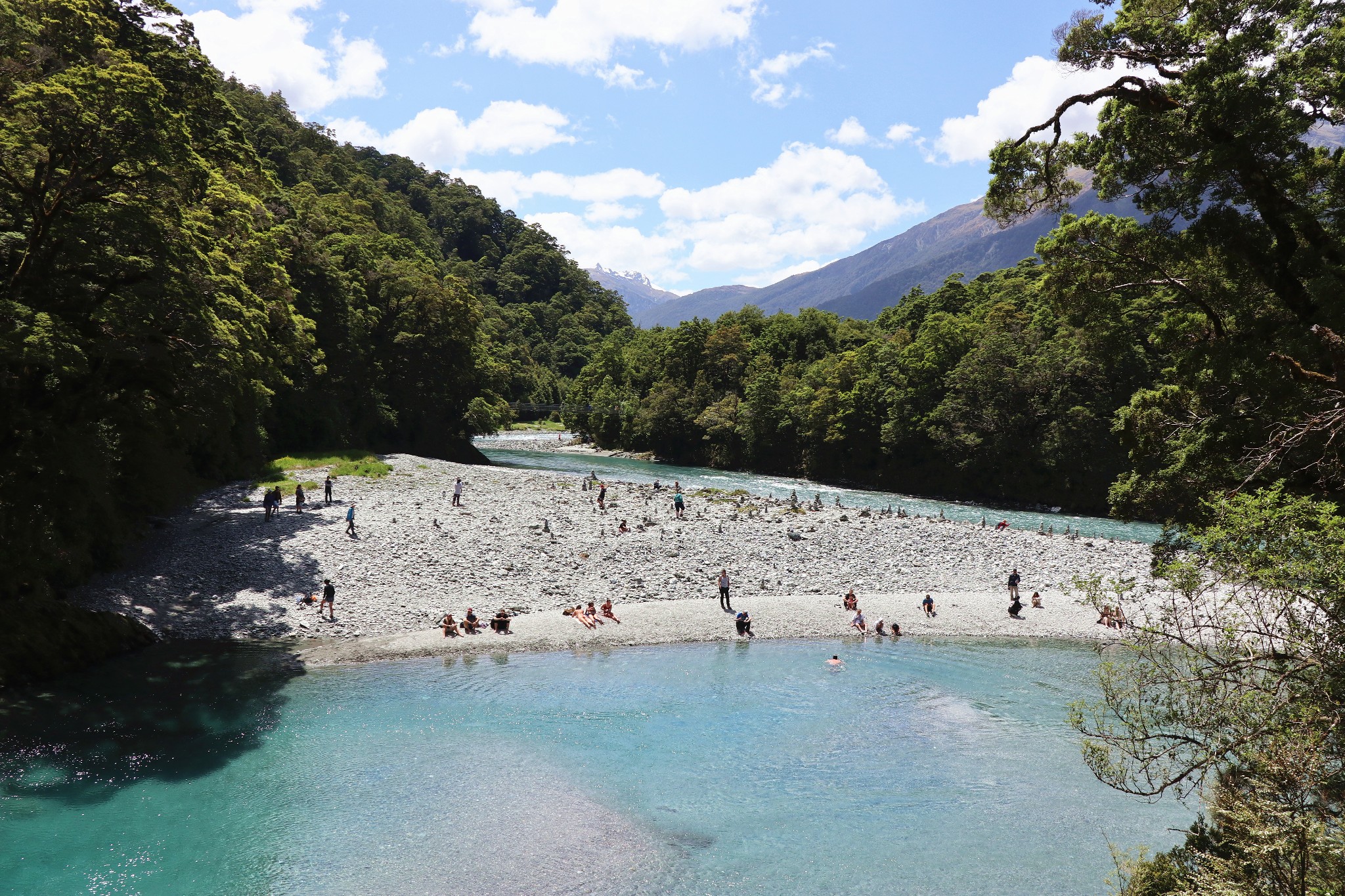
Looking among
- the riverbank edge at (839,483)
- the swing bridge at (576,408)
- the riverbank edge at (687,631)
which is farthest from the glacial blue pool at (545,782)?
the swing bridge at (576,408)

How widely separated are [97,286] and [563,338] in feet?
423

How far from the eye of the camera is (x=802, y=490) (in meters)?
62.1

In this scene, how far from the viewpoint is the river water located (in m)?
45.8

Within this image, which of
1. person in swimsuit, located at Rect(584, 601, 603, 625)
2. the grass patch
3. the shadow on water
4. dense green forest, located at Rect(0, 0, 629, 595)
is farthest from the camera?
the grass patch

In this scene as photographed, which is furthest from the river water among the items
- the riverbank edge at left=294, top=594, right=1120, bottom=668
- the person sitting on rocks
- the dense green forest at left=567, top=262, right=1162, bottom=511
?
the person sitting on rocks

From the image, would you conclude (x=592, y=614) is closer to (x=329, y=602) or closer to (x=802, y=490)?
(x=329, y=602)

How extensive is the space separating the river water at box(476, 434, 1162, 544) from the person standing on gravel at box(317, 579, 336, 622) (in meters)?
34.1

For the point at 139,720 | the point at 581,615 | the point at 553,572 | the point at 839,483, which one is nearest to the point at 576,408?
the point at 839,483

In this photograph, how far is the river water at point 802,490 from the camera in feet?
150

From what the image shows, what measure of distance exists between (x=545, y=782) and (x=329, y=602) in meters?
12.6

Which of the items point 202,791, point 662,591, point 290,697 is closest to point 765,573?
point 662,591

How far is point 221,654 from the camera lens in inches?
856

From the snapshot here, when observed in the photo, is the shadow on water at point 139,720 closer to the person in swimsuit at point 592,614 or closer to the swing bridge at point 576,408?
the person in swimsuit at point 592,614

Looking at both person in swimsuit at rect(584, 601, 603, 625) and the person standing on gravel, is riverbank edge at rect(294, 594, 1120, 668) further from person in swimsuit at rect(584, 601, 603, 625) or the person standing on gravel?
the person standing on gravel
